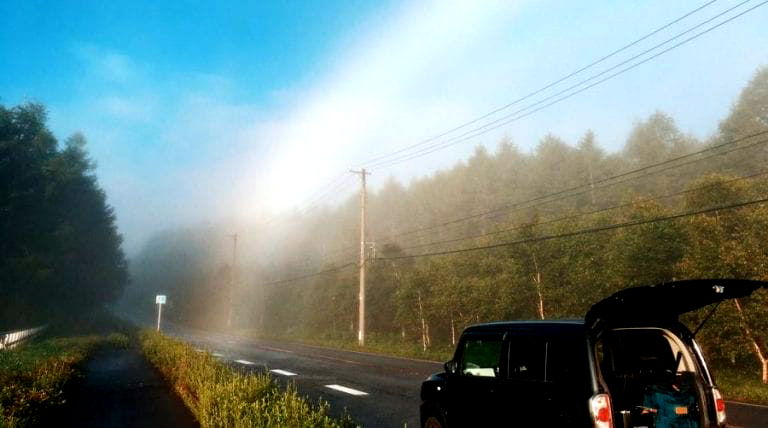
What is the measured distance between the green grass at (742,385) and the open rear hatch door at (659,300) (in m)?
10.8

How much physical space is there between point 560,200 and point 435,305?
3557 cm

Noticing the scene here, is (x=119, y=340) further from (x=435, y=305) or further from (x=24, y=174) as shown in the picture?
(x=24, y=174)

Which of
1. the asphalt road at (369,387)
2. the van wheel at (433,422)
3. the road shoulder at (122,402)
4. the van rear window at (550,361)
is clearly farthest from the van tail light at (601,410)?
the road shoulder at (122,402)

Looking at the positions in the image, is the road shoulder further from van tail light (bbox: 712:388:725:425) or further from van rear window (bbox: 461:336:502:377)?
van tail light (bbox: 712:388:725:425)

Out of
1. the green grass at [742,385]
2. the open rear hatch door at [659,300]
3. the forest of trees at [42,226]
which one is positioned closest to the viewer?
the open rear hatch door at [659,300]

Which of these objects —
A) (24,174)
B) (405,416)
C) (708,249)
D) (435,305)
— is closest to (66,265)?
(24,174)

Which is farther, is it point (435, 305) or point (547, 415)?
point (435, 305)

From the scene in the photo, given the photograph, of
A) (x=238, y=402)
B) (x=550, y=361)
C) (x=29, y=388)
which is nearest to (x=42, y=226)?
(x=29, y=388)

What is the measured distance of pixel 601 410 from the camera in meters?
4.31

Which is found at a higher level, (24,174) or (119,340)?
(24,174)

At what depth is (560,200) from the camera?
62406mm

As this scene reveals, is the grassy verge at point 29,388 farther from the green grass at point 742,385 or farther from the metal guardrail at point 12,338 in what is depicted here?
the green grass at point 742,385

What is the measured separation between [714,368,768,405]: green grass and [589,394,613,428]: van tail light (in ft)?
38.6

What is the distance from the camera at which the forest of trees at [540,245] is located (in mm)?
18203
